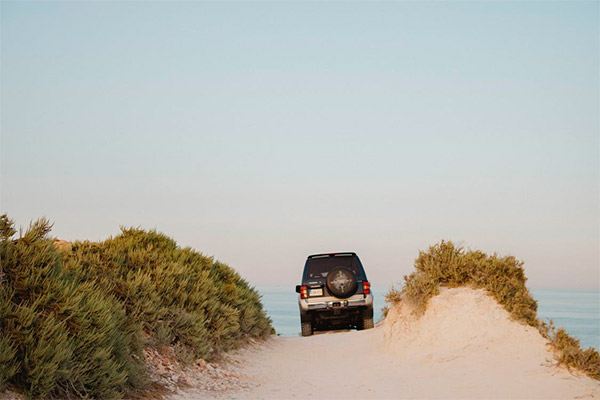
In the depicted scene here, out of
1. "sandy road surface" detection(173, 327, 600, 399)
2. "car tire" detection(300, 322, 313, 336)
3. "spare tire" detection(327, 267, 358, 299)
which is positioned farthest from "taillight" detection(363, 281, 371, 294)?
"sandy road surface" detection(173, 327, 600, 399)

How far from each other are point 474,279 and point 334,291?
535 centimetres

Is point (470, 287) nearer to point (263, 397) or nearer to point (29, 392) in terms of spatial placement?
point (263, 397)

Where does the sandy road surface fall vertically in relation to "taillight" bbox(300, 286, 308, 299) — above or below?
below

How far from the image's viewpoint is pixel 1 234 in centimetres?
841

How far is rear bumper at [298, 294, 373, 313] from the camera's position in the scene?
17844 mm

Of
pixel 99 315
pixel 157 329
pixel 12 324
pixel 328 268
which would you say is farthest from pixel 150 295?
pixel 328 268

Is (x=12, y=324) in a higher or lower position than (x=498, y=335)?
higher

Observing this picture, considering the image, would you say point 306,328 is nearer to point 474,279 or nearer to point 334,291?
point 334,291

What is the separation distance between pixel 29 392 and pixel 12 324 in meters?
0.90

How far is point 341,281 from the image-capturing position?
17.4 meters

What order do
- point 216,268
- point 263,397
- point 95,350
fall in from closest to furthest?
1. point 95,350
2. point 263,397
3. point 216,268

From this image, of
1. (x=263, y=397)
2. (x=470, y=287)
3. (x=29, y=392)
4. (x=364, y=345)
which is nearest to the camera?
(x=29, y=392)

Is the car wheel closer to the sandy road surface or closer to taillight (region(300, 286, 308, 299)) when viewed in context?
taillight (region(300, 286, 308, 299))

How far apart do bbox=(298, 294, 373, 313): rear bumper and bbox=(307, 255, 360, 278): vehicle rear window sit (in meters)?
0.80
